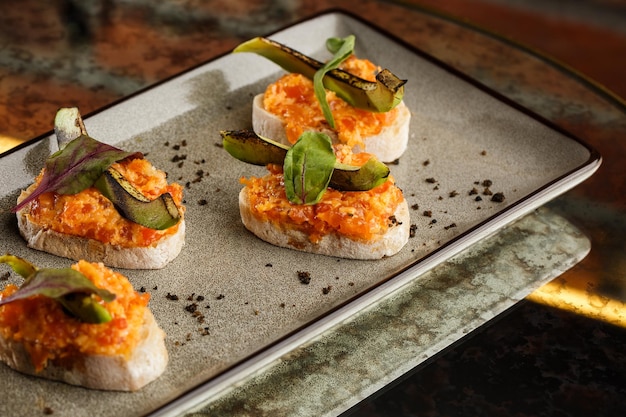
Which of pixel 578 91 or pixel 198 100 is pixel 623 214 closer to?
pixel 578 91

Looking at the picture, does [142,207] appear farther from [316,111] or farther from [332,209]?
[316,111]

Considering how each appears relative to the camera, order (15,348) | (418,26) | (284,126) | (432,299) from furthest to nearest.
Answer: (418,26), (284,126), (432,299), (15,348)

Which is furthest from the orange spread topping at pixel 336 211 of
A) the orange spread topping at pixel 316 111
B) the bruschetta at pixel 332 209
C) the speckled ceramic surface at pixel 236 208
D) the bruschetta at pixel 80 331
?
the bruschetta at pixel 80 331

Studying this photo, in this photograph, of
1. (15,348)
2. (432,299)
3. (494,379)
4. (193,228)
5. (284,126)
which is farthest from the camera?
(284,126)

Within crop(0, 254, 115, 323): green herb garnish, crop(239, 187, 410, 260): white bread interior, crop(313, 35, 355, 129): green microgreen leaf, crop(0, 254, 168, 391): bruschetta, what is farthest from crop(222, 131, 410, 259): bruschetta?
crop(0, 254, 115, 323): green herb garnish

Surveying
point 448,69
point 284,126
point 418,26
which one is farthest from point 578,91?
point 284,126

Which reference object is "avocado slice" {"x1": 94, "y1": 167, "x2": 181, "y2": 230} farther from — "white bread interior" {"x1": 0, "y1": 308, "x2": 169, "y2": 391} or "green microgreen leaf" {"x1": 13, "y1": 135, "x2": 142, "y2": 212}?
"white bread interior" {"x1": 0, "y1": 308, "x2": 169, "y2": 391}
